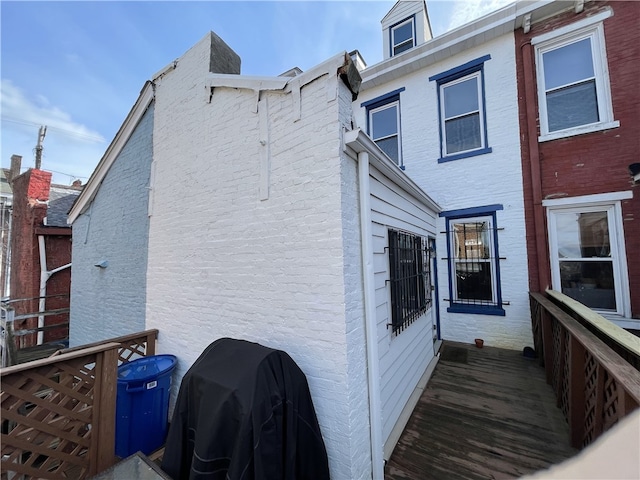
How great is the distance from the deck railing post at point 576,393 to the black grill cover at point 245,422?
2.40 meters

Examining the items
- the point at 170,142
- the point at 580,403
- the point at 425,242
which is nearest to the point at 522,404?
the point at 580,403

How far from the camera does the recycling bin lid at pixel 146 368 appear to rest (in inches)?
106

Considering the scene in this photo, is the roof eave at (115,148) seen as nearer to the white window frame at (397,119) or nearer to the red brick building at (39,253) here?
the red brick building at (39,253)

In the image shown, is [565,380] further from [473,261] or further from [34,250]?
[34,250]

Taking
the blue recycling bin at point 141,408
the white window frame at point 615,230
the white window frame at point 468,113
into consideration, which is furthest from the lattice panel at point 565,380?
the blue recycling bin at point 141,408

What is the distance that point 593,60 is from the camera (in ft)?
15.1

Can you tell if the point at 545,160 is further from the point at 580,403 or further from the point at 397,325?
the point at 397,325

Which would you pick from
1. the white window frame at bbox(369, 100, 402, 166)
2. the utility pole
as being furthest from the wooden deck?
the utility pole

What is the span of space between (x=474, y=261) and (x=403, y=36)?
5.91 m

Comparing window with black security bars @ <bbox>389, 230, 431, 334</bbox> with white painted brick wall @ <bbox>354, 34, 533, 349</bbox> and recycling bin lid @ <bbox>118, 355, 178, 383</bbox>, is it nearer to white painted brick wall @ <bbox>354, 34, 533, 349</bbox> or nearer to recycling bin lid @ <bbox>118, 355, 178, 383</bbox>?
white painted brick wall @ <bbox>354, 34, 533, 349</bbox>

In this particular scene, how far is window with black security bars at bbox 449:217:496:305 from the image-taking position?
526 centimetres

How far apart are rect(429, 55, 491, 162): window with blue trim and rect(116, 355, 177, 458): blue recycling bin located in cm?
618

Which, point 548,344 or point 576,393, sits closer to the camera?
point 576,393

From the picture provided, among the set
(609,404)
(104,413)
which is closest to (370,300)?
(609,404)
